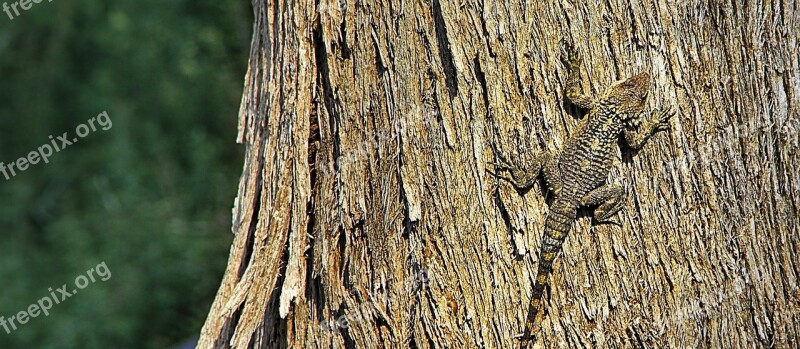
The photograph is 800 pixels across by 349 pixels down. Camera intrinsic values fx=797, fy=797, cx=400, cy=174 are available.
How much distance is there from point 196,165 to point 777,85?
6162mm

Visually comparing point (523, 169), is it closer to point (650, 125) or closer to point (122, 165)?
point (650, 125)

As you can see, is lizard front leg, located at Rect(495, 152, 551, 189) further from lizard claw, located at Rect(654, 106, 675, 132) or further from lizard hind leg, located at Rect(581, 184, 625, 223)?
lizard claw, located at Rect(654, 106, 675, 132)

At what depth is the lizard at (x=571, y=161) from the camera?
2.71 m

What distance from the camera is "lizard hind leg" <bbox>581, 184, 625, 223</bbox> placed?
2756 millimetres

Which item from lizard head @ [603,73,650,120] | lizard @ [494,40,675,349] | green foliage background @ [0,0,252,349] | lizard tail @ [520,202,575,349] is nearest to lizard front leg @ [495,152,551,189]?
lizard @ [494,40,675,349]

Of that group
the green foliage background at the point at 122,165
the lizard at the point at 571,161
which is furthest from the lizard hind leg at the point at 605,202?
the green foliage background at the point at 122,165

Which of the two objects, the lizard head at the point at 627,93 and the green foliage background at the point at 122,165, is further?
the green foliage background at the point at 122,165

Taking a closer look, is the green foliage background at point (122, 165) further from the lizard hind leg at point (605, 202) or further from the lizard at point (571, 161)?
the lizard hind leg at point (605, 202)

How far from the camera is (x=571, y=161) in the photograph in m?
2.86

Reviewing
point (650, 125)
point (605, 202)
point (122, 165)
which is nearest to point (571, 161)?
point (605, 202)

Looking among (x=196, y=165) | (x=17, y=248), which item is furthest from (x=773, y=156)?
(x=17, y=248)

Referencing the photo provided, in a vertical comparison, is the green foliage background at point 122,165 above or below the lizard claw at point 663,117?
above

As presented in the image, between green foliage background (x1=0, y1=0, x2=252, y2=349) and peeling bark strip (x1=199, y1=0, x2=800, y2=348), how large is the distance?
163 inches

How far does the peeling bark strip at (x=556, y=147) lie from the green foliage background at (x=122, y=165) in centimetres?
413
